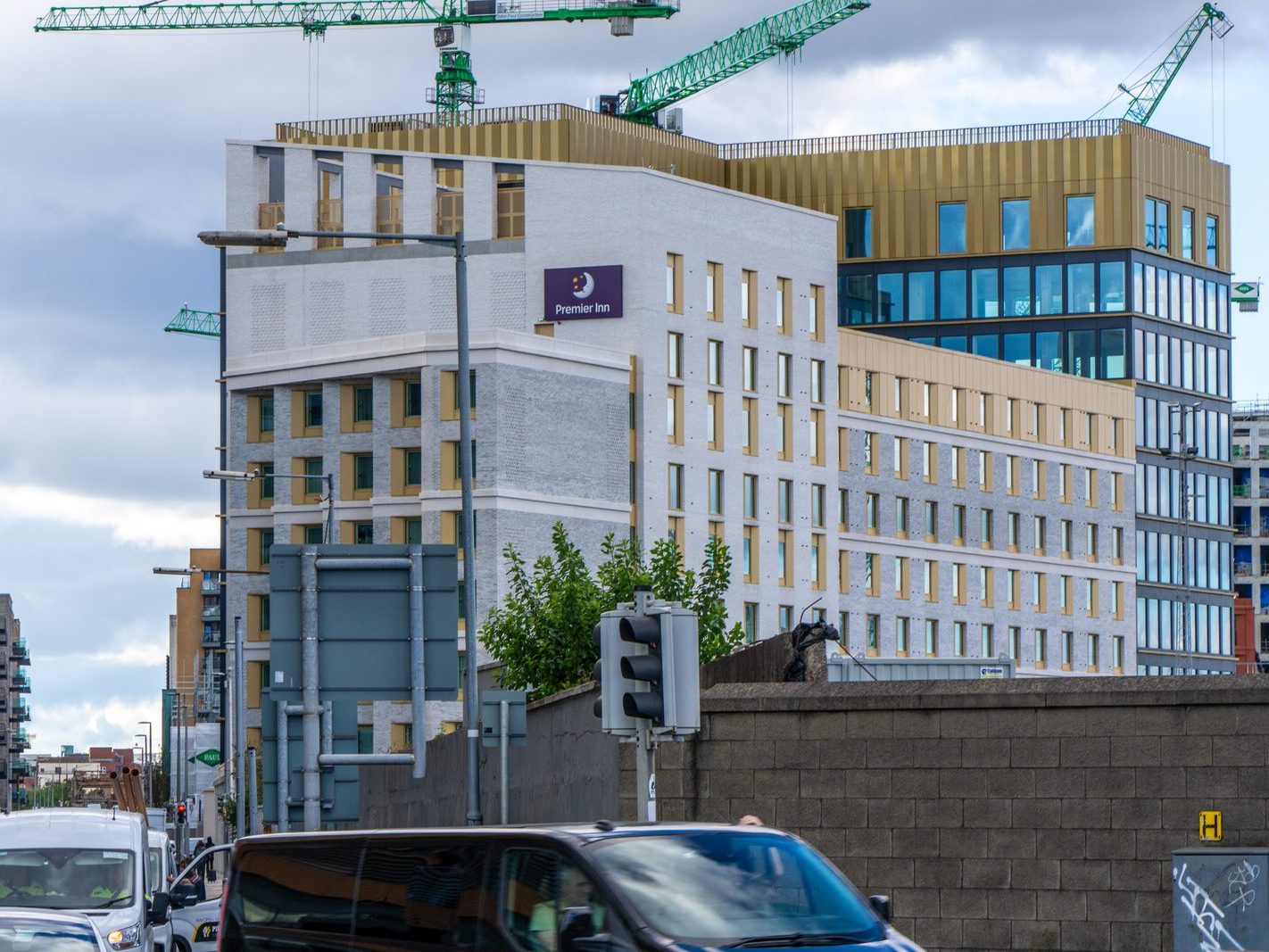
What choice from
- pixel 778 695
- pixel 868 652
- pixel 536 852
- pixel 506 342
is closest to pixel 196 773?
pixel 868 652

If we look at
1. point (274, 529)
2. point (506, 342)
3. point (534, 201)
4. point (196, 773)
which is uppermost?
point (534, 201)

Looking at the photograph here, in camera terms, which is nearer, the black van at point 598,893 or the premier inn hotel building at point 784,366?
the black van at point 598,893

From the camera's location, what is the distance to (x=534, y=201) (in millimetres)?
94938

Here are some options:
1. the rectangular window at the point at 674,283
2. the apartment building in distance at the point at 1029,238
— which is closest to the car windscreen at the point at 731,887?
the rectangular window at the point at 674,283

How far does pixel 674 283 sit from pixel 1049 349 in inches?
1011

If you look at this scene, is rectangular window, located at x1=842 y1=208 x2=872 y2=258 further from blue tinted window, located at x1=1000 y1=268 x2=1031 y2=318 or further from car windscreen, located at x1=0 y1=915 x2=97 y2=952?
car windscreen, located at x1=0 y1=915 x2=97 y2=952

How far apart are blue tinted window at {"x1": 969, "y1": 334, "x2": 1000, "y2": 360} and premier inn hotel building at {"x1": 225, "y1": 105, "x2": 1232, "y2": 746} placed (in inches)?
5.5

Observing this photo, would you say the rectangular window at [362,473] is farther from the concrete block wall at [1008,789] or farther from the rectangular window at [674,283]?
the concrete block wall at [1008,789]

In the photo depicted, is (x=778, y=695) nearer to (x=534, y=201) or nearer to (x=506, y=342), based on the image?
(x=506, y=342)

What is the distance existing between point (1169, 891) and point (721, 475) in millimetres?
76976

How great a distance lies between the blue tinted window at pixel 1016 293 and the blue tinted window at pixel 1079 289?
173 cm

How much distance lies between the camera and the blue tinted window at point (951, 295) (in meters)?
114

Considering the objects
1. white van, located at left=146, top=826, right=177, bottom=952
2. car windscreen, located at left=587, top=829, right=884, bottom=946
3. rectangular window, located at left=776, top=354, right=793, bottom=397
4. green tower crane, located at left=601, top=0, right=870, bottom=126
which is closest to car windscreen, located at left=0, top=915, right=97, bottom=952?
car windscreen, located at left=587, top=829, right=884, bottom=946

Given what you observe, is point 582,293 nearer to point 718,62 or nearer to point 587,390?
point 587,390
